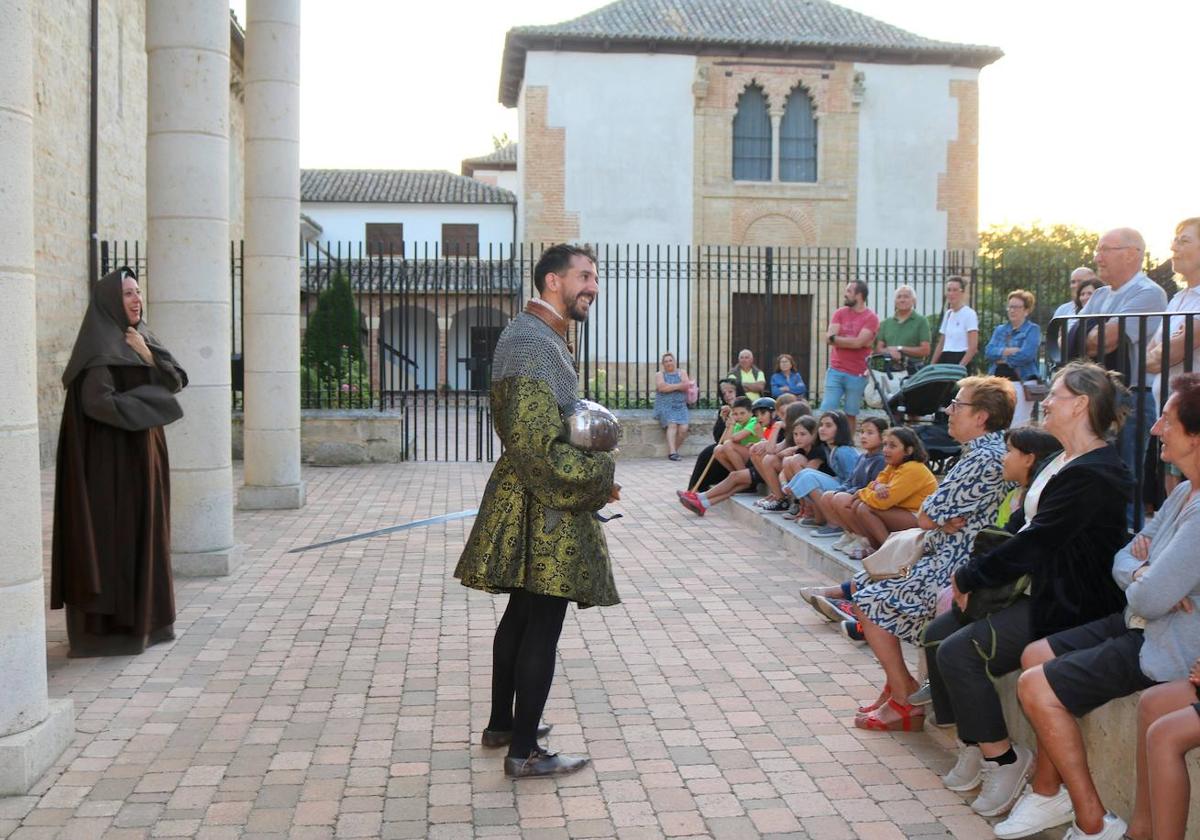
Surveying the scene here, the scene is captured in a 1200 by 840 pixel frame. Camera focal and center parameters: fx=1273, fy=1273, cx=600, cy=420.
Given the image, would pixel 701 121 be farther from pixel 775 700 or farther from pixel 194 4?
pixel 775 700

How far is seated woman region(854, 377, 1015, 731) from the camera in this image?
217 inches

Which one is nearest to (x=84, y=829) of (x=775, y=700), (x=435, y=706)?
(x=435, y=706)

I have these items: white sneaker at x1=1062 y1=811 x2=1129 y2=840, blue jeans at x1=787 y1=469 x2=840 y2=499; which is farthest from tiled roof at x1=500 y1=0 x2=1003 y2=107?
white sneaker at x1=1062 y1=811 x2=1129 y2=840

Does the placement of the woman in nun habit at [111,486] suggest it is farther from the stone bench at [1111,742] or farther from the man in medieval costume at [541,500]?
the stone bench at [1111,742]

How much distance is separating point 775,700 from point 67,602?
3.70 meters

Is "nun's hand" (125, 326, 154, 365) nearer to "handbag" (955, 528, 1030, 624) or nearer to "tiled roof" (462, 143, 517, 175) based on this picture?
"handbag" (955, 528, 1030, 624)

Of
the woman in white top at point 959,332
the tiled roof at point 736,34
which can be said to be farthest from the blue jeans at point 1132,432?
the tiled roof at point 736,34

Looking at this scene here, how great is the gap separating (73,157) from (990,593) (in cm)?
1768

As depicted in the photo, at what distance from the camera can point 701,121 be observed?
1390 inches

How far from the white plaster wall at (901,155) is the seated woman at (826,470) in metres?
26.5

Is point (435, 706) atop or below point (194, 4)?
below

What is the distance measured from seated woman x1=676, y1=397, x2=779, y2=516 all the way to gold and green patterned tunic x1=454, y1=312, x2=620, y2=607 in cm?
772

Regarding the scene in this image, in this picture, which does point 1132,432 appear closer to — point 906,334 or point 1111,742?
point 1111,742

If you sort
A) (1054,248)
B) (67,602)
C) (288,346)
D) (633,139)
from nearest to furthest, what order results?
1. (67,602)
2. (288,346)
3. (633,139)
4. (1054,248)
